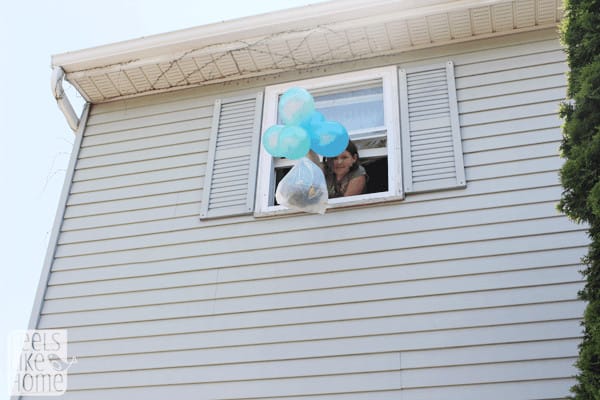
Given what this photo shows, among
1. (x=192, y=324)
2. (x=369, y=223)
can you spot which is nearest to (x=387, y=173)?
(x=369, y=223)

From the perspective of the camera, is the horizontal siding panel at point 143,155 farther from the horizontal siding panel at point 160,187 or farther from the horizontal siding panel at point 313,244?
the horizontal siding panel at point 313,244

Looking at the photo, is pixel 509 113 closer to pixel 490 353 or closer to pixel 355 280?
pixel 355 280

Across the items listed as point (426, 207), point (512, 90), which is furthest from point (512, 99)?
point (426, 207)

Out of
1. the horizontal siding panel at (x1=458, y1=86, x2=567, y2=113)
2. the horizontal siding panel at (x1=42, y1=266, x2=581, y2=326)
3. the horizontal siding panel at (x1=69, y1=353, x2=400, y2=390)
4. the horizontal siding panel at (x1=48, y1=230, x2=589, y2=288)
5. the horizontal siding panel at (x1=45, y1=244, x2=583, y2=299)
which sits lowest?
the horizontal siding panel at (x1=69, y1=353, x2=400, y2=390)

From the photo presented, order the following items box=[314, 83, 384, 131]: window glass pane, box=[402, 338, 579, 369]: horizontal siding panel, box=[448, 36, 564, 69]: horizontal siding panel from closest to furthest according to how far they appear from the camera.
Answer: box=[402, 338, 579, 369]: horizontal siding panel, box=[448, 36, 564, 69]: horizontal siding panel, box=[314, 83, 384, 131]: window glass pane

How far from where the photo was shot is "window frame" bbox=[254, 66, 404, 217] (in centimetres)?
482

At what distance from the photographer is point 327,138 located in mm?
4551

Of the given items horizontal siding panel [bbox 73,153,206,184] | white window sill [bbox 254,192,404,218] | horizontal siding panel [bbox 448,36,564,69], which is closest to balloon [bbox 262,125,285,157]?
white window sill [bbox 254,192,404,218]

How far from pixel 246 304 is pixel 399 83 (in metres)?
1.97

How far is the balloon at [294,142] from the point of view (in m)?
4.44

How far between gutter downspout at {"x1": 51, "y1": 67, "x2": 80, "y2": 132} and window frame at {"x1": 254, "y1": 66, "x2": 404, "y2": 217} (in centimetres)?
165

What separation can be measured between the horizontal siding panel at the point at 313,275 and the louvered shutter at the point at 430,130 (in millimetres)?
572

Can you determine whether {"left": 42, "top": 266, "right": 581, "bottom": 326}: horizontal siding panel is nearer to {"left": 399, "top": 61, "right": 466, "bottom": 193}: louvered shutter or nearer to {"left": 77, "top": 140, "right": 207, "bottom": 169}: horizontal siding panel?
{"left": 399, "top": 61, "right": 466, "bottom": 193}: louvered shutter

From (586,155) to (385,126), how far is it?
83.9 inches
